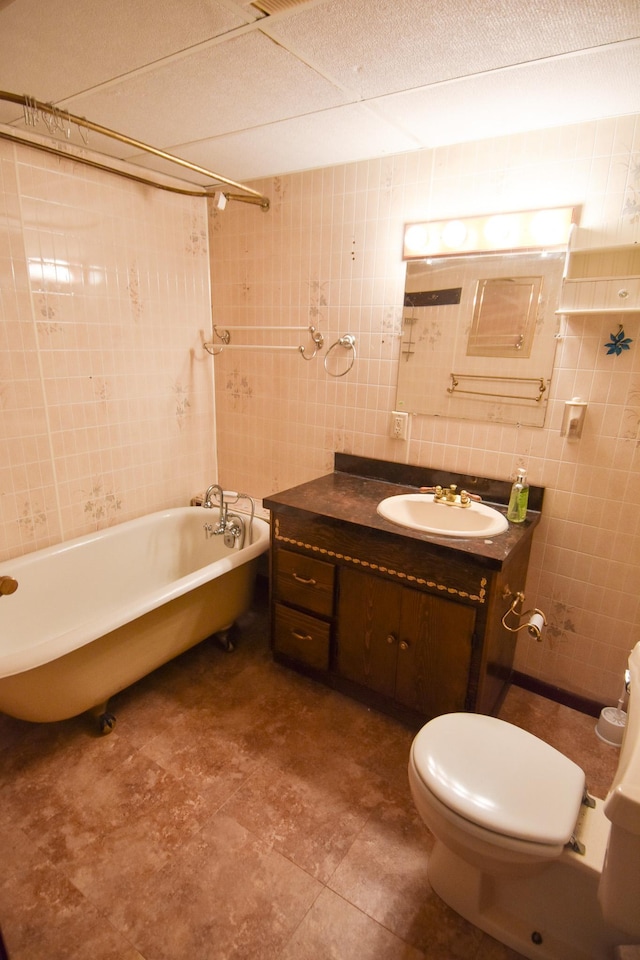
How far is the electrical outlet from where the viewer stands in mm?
2045

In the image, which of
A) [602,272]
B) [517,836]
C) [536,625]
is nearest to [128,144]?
[602,272]

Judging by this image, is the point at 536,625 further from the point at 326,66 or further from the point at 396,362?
the point at 326,66

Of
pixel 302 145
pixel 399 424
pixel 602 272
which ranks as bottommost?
pixel 399 424

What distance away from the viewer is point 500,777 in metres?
1.10

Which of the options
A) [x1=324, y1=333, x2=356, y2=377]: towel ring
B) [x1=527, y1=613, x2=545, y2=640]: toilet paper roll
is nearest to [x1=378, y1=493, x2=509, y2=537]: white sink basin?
[x1=527, y1=613, x2=545, y2=640]: toilet paper roll

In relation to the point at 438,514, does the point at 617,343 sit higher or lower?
higher

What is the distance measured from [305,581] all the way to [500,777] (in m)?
0.96

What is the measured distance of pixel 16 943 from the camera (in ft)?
3.67

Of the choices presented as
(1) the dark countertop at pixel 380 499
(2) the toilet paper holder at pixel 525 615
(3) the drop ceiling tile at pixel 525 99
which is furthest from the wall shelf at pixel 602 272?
(2) the toilet paper holder at pixel 525 615

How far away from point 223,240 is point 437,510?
177 centimetres

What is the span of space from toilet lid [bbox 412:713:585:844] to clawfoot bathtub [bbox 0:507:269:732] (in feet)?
3.50

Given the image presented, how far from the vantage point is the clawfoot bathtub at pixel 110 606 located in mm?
1510

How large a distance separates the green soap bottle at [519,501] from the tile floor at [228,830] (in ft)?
2.67

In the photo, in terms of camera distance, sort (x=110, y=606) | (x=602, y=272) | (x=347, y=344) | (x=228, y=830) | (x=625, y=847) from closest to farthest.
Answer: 1. (x=625, y=847)
2. (x=228, y=830)
3. (x=602, y=272)
4. (x=347, y=344)
5. (x=110, y=606)
